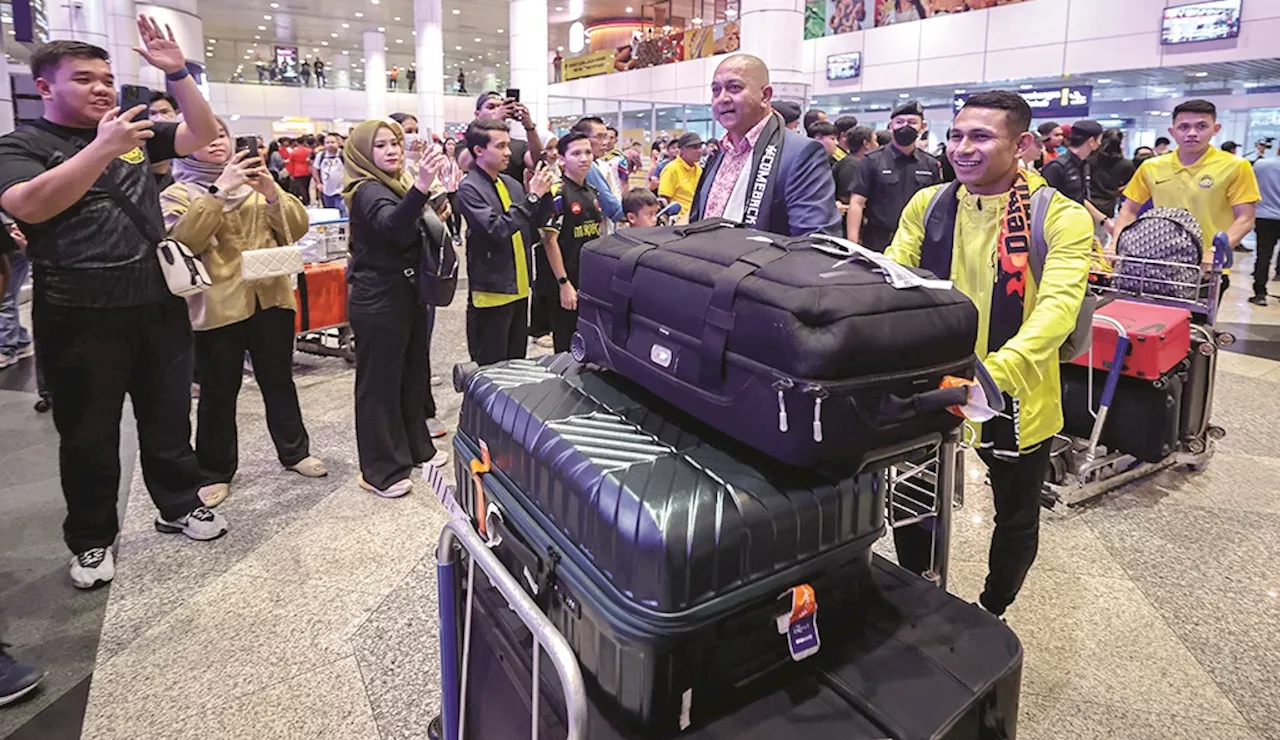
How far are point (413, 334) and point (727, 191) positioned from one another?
1784 millimetres

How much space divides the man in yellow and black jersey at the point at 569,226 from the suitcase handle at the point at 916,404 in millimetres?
3653

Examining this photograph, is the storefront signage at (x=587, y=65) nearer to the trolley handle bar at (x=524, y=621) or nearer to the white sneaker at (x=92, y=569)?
the white sneaker at (x=92, y=569)

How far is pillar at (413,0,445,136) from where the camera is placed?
878 inches

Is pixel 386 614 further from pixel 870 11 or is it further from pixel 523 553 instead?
pixel 870 11

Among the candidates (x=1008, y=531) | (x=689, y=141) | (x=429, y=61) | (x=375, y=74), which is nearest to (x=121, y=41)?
(x=429, y=61)

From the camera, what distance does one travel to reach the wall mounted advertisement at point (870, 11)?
51.3 ft

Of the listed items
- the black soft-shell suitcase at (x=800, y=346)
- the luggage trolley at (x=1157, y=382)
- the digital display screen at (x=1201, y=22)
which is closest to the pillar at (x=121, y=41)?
the digital display screen at (x=1201, y=22)

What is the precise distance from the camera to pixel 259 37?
117 feet

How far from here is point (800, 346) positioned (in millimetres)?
1113

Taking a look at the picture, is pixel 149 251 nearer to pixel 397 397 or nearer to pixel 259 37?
pixel 397 397

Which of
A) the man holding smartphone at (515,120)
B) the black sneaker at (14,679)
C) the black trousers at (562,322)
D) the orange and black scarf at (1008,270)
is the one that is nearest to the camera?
the orange and black scarf at (1008,270)

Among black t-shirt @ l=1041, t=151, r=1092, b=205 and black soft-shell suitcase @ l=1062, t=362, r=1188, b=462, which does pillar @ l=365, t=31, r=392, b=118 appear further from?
black soft-shell suitcase @ l=1062, t=362, r=1188, b=462

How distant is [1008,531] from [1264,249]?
8.96 metres

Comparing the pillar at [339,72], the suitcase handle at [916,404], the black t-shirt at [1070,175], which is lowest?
the suitcase handle at [916,404]
